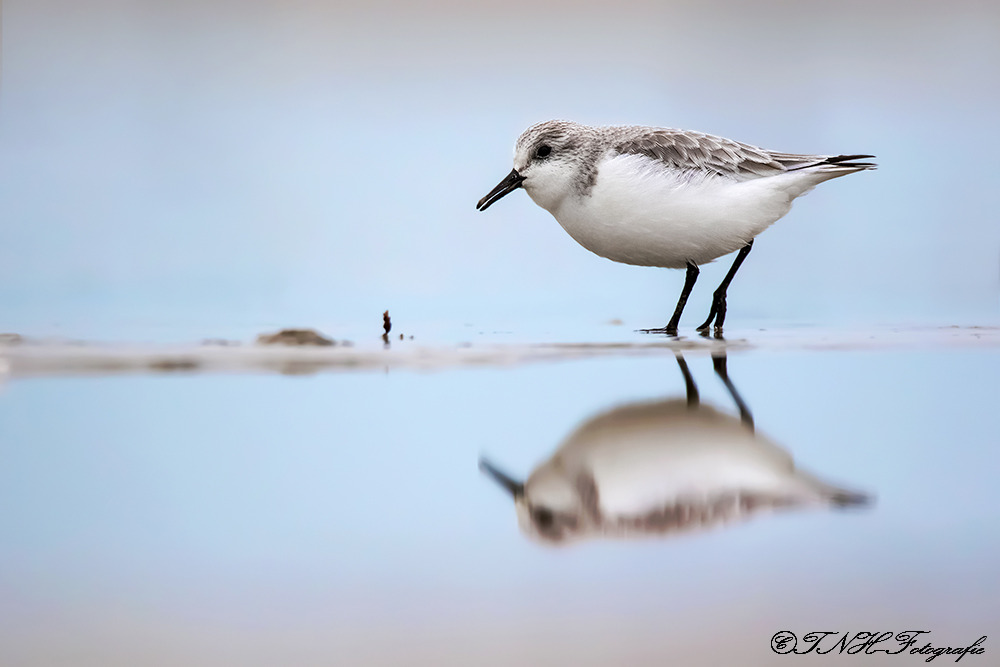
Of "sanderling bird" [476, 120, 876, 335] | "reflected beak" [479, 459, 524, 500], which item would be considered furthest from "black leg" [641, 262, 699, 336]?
"reflected beak" [479, 459, 524, 500]

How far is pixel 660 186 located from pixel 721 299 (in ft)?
1.90

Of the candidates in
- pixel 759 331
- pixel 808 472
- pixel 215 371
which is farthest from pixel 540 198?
pixel 808 472

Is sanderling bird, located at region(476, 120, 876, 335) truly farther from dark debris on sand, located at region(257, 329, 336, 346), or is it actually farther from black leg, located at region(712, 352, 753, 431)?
dark debris on sand, located at region(257, 329, 336, 346)

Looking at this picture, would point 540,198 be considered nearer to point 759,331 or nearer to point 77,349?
point 759,331

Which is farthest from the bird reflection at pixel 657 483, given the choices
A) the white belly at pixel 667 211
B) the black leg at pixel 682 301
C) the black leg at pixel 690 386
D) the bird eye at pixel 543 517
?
the black leg at pixel 682 301

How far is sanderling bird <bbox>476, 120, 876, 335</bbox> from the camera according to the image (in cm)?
287

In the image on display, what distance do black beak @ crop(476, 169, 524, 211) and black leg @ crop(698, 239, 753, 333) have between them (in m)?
0.91

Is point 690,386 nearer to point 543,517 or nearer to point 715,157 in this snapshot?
point 543,517

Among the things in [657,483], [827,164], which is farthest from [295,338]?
[827,164]

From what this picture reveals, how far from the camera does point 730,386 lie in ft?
7.14

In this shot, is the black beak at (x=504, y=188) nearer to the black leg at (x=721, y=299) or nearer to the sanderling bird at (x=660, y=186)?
the sanderling bird at (x=660, y=186)

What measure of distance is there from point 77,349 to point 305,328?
29.3 inches

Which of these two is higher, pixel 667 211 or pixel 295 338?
pixel 667 211

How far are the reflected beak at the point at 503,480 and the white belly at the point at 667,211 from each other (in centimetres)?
135
